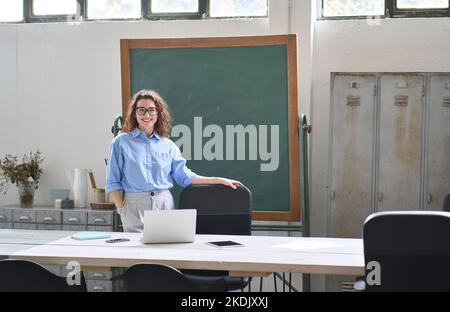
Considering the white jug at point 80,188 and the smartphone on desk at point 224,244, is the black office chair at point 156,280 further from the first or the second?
the white jug at point 80,188

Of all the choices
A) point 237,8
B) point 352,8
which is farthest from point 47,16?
point 352,8

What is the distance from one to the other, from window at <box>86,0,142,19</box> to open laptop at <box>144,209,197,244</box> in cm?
339

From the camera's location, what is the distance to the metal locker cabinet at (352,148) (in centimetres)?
545

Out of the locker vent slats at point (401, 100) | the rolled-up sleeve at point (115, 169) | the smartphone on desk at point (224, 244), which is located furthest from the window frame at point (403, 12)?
the smartphone on desk at point (224, 244)

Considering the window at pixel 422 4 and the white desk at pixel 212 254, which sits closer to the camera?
the white desk at pixel 212 254

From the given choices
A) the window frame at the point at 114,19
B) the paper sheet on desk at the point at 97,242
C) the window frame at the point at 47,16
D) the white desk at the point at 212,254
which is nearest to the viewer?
the white desk at the point at 212,254

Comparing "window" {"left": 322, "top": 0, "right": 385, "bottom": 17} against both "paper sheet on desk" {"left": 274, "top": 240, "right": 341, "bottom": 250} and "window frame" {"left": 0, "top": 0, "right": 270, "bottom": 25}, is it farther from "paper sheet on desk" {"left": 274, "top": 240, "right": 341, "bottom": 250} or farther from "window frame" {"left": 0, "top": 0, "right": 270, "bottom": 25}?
"paper sheet on desk" {"left": 274, "top": 240, "right": 341, "bottom": 250}

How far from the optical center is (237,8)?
604 centimetres

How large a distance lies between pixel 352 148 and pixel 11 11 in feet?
12.4

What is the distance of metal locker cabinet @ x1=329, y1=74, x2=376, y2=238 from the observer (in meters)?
5.45

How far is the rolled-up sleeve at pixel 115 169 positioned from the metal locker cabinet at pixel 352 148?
2077 millimetres
